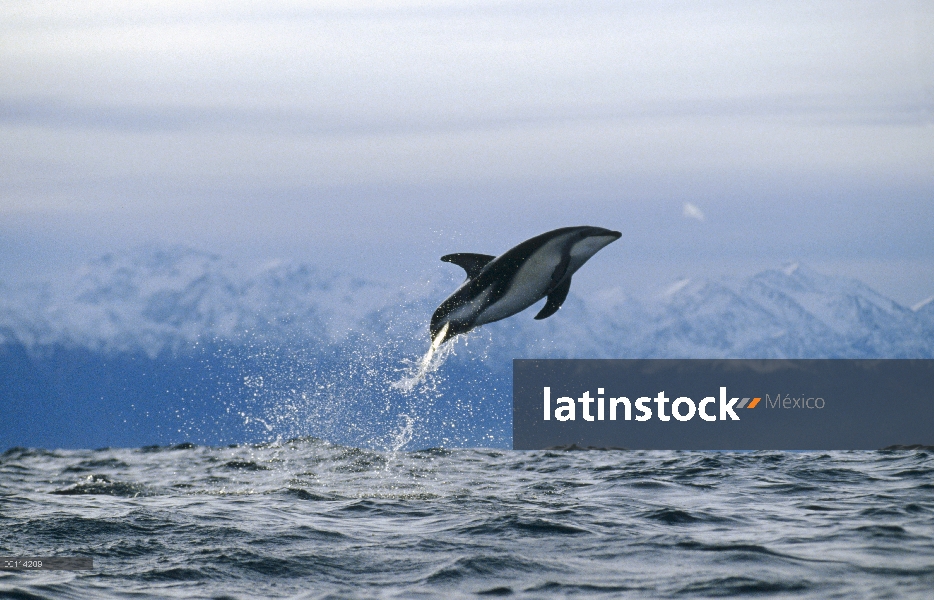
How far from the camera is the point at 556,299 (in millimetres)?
11383

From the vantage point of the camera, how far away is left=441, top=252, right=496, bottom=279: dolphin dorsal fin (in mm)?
11648

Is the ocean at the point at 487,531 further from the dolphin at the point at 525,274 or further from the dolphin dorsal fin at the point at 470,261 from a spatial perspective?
the dolphin dorsal fin at the point at 470,261

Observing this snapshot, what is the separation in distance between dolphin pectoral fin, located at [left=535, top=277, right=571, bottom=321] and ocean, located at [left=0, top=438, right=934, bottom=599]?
2693 millimetres

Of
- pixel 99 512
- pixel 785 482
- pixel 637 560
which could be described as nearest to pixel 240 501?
pixel 99 512

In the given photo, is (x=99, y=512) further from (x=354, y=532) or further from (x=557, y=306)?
(x=557, y=306)

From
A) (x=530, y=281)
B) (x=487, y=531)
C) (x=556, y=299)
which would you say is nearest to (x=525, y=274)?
(x=530, y=281)

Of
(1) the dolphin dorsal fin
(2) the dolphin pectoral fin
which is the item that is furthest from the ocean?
(1) the dolphin dorsal fin

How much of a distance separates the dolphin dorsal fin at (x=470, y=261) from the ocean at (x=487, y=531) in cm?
319

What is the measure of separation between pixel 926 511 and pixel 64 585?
10895mm

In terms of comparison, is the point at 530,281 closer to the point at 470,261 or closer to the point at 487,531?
the point at 470,261

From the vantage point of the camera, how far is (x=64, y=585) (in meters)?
9.71

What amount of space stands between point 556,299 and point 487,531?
3.02m

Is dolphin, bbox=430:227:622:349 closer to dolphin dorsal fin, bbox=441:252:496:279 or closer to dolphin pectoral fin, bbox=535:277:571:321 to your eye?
dolphin pectoral fin, bbox=535:277:571:321

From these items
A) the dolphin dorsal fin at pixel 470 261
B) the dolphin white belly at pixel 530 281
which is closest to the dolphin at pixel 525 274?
the dolphin white belly at pixel 530 281
